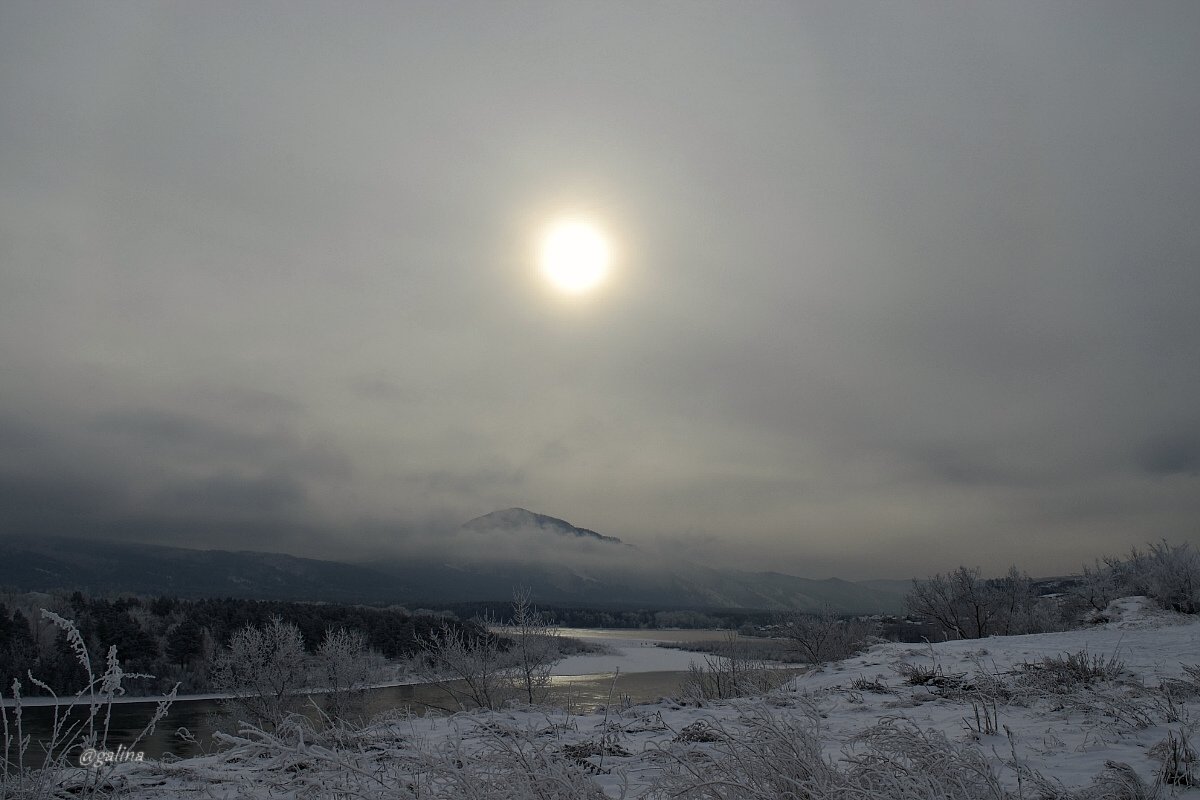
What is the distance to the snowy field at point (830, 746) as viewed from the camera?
3812mm

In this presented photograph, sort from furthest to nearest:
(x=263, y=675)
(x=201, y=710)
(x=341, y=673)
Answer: (x=201, y=710) → (x=341, y=673) → (x=263, y=675)

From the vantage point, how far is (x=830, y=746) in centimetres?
690

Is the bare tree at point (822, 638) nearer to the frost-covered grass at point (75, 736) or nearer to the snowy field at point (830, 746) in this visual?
the snowy field at point (830, 746)

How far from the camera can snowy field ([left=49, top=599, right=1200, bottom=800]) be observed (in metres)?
3.81

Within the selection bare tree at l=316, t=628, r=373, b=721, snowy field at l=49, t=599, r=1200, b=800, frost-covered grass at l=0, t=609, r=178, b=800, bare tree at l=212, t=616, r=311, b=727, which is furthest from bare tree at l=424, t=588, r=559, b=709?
frost-covered grass at l=0, t=609, r=178, b=800

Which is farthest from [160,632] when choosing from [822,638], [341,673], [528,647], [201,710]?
[822,638]

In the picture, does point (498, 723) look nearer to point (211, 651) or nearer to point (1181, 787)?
point (1181, 787)

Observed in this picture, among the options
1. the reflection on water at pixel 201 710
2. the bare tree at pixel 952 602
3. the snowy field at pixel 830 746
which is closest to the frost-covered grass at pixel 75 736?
the snowy field at pixel 830 746

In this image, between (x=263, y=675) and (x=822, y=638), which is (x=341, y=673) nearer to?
(x=263, y=675)

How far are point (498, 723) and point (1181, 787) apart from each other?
4.60 m

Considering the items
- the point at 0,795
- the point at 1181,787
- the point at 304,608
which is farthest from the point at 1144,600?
the point at 304,608

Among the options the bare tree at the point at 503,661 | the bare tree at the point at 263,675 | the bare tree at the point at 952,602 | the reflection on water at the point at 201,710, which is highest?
the bare tree at the point at 952,602

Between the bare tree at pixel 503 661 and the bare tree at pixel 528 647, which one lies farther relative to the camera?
the bare tree at pixel 528 647

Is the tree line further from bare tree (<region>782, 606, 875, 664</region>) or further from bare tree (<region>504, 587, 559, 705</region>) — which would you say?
bare tree (<region>782, 606, 875, 664</region>)
